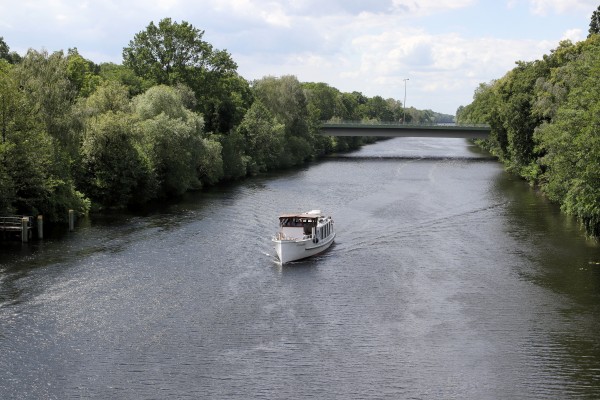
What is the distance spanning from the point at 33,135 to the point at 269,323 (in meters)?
30.3

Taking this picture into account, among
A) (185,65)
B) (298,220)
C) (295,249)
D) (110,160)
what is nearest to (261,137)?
(185,65)

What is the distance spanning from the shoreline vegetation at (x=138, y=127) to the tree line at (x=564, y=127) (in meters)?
36.3

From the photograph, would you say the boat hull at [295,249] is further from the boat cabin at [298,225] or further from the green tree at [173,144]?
the green tree at [173,144]

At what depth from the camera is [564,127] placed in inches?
2167

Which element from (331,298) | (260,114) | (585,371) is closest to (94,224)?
(331,298)

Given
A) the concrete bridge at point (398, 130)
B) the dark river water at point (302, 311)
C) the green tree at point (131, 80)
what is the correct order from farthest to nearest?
the concrete bridge at point (398, 130)
the green tree at point (131, 80)
the dark river water at point (302, 311)

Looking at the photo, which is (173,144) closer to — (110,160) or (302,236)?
(110,160)

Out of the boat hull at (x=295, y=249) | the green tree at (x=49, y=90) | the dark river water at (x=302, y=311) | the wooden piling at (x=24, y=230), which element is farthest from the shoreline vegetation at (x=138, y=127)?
the boat hull at (x=295, y=249)

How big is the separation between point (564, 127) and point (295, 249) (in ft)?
73.7

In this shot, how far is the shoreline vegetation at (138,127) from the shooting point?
5772 centimetres

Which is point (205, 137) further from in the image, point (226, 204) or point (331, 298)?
point (331, 298)

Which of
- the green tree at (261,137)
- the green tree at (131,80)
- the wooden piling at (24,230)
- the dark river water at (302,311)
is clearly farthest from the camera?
the green tree at (261,137)

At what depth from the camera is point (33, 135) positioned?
57.3 m

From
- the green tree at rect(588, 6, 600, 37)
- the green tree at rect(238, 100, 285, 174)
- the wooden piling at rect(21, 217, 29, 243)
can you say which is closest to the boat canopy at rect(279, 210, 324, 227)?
the wooden piling at rect(21, 217, 29, 243)
